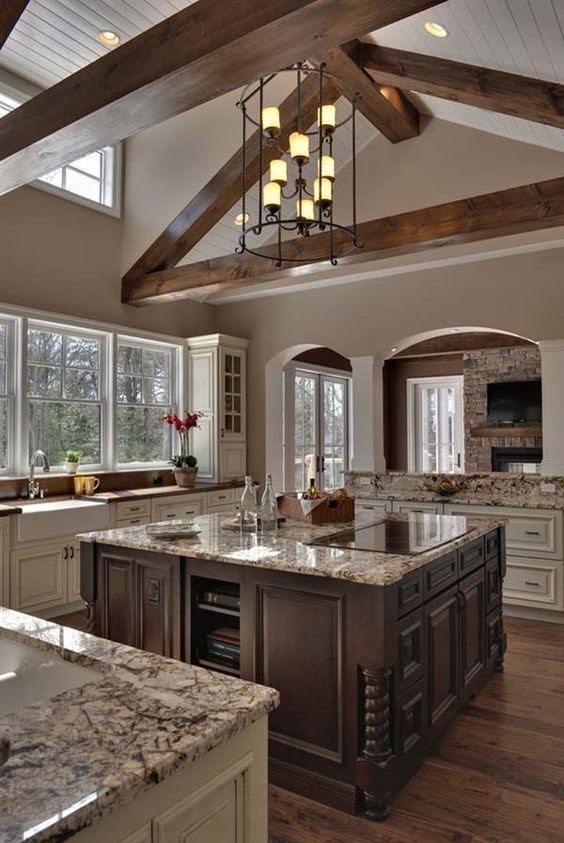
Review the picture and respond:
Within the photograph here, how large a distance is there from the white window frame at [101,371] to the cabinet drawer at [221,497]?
686 mm

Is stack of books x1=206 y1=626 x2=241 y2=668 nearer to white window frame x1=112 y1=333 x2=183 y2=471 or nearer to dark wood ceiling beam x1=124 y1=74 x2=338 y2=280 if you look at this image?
white window frame x1=112 y1=333 x2=183 y2=471

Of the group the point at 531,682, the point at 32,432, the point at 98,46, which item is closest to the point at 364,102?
the point at 98,46

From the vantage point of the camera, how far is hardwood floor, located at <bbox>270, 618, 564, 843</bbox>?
83.1 inches

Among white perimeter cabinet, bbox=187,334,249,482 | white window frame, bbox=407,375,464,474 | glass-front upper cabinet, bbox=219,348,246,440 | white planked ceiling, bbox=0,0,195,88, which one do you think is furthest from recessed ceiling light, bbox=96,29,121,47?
white window frame, bbox=407,375,464,474

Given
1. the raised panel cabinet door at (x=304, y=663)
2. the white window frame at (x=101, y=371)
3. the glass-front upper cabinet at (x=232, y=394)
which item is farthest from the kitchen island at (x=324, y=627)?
the glass-front upper cabinet at (x=232, y=394)

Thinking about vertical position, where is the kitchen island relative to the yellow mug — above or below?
below

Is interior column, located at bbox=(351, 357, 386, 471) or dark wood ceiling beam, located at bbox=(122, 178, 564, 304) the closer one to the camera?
dark wood ceiling beam, located at bbox=(122, 178, 564, 304)

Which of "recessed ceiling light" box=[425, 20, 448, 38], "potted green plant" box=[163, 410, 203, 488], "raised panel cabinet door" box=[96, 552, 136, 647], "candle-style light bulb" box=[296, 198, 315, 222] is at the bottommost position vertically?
"raised panel cabinet door" box=[96, 552, 136, 647]

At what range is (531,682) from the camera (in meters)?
3.39

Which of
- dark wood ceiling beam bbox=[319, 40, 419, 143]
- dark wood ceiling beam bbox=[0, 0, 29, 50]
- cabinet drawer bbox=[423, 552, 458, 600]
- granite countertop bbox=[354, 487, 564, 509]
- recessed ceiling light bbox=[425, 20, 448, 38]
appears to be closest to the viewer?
cabinet drawer bbox=[423, 552, 458, 600]

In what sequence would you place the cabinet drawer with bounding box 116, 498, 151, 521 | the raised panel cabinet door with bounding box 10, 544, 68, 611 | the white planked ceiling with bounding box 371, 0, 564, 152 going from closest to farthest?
the white planked ceiling with bounding box 371, 0, 564, 152, the raised panel cabinet door with bounding box 10, 544, 68, 611, the cabinet drawer with bounding box 116, 498, 151, 521

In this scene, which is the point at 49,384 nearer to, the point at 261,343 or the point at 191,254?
the point at 191,254

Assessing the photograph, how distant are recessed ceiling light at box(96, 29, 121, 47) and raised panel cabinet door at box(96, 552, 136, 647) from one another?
11.4ft

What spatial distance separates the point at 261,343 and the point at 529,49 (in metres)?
4.06
